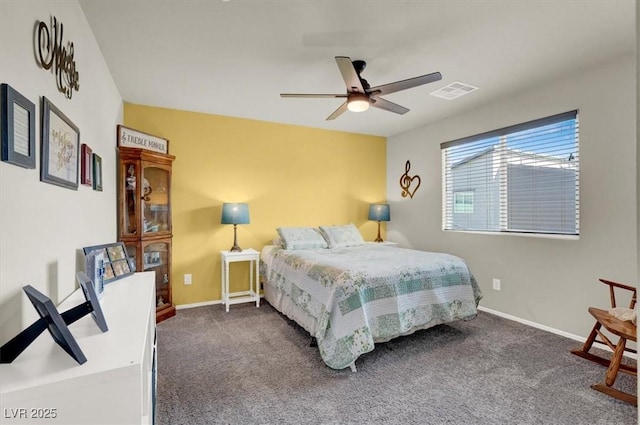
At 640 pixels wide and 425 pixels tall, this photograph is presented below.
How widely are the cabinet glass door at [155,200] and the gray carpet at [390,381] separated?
112cm

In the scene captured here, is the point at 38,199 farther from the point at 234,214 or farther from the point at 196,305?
the point at 196,305

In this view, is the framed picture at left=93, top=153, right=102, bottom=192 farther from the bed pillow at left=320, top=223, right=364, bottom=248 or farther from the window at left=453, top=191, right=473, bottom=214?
the window at left=453, top=191, right=473, bottom=214

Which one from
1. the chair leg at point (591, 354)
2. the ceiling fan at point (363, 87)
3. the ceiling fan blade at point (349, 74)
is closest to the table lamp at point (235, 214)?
the ceiling fan at point (363, 87)

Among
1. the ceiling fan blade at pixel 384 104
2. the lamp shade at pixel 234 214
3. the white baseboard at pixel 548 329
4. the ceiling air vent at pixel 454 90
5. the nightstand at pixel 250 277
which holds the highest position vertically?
the ceiling air vent at pixel 454 90

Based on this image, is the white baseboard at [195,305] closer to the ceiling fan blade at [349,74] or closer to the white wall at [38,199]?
the white wall at [38,199]

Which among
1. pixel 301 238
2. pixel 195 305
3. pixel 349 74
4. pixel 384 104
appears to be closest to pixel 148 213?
pixel 195 305

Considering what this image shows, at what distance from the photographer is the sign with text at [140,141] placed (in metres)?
3.11

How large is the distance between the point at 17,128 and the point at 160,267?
2.71 metres

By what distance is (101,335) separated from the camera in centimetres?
111

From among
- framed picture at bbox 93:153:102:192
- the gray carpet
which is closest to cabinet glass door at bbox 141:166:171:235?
framed picture at bbox 93:153:102:192

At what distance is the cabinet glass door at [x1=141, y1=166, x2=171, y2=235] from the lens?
3322 mm

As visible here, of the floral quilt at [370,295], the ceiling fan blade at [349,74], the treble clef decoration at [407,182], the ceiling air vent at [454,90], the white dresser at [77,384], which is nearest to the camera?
the white dresser at [77,384]

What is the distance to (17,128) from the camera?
3.48 ft

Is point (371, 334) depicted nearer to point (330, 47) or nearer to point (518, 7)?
point (330, 47)
